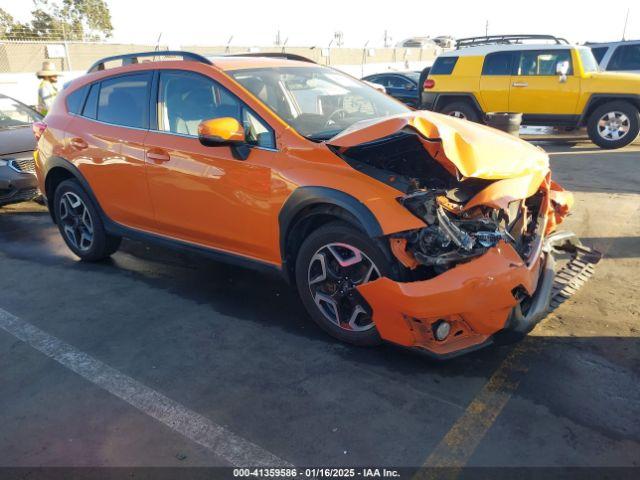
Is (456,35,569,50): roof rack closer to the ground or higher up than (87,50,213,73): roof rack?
higher up

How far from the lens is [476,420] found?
2.71m

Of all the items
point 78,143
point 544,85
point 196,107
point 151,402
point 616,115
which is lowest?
point 151,402

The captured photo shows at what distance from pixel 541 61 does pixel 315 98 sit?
311 inches

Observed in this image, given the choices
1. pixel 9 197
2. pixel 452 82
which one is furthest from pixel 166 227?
pixel 452 82

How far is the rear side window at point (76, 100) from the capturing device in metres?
5.01

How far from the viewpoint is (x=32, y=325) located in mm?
3939

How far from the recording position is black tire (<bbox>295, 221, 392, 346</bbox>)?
313 cm

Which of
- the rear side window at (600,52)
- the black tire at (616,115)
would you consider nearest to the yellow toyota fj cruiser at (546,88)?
the black tire at (616,115)

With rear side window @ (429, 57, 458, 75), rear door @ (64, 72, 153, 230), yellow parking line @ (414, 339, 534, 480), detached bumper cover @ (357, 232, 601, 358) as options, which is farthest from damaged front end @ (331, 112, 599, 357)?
rear side window @ (429, 57, 458, 75)

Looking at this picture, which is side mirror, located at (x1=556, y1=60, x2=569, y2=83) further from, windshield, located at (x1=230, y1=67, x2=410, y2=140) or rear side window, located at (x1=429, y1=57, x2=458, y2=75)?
windshield, located at (x1=230, y1=67, x2=410, y2=140)

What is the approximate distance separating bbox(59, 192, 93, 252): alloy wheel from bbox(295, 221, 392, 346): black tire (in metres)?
2.63

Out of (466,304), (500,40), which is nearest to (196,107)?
(466,304)

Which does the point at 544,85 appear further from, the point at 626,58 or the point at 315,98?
the point at 315,98

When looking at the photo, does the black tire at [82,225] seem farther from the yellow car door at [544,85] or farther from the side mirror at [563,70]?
the side mirror at [563,70]
